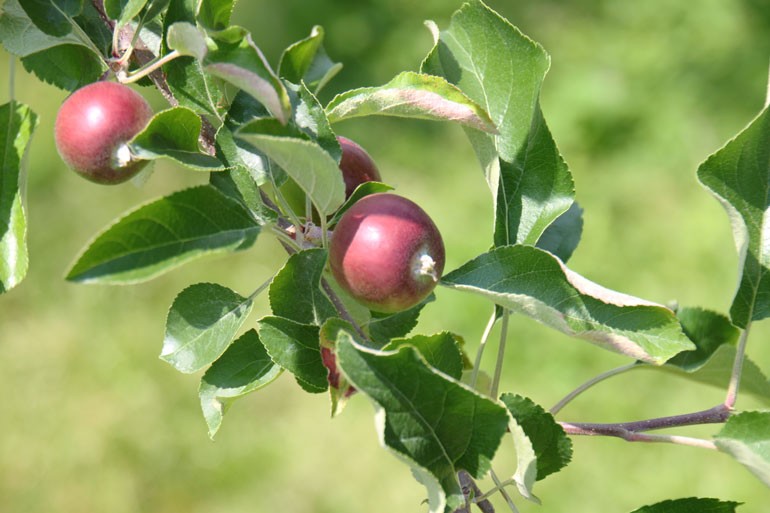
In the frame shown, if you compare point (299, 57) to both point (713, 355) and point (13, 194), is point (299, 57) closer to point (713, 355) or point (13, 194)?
point (13, 194)

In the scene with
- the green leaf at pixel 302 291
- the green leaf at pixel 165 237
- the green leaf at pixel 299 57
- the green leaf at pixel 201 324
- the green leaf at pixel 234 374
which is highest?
the green leaf at pixel 299 57

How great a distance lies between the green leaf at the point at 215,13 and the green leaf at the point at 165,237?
145mm

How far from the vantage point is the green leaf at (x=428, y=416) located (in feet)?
2.00

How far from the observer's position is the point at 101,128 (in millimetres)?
769

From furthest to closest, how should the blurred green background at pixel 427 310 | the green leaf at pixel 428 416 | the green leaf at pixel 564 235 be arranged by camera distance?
the blurred green background at pixel 427 310, the green leaf at pixel 564 235, the green leaf at pixel 428 416

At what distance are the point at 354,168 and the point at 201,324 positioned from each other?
20 centimetres

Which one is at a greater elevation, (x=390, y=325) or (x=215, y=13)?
(x=215, y=13)

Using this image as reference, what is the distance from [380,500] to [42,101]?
1.85 metres

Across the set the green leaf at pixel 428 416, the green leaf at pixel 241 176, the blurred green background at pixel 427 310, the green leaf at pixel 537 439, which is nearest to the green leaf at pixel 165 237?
the green leaf at pixel 241 176

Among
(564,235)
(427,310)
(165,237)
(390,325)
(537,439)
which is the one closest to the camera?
(165,237)

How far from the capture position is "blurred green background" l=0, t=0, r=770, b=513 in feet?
7.64

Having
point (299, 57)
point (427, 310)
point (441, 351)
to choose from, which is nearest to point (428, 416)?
point (441, 351)

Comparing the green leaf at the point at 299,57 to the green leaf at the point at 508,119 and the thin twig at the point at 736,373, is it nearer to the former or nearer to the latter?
the green leaf at the point at 508,119

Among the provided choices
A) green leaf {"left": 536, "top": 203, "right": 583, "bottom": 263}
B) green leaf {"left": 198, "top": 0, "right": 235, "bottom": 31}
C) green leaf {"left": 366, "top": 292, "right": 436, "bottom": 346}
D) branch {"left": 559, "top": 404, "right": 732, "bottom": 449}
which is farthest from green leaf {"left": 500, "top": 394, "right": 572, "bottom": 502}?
green leaf {"left": 198, "top": 0, "right": 235, "bottom": 31}
